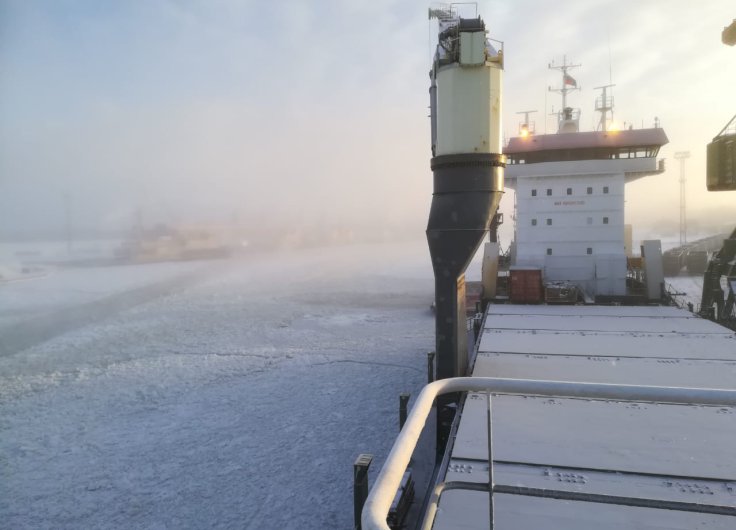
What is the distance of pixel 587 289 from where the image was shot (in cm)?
1630

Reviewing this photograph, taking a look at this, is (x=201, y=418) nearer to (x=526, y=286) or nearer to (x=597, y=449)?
(x=597, y=449)

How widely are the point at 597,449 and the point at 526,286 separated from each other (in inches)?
431

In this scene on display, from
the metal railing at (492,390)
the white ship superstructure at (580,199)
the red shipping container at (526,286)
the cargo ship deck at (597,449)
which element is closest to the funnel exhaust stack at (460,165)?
the cargo ship deck at (597,449)

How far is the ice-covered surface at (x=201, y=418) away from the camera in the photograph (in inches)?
313

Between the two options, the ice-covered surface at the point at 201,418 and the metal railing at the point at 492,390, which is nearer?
the metal railing at the point at 492,390

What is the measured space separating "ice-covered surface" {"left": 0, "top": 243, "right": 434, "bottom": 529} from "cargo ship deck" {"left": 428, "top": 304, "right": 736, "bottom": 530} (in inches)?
150

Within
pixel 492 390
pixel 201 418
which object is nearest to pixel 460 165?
pixel 492 390

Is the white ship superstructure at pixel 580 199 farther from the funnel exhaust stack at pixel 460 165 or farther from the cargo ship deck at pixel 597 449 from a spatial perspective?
the funnel exhaust stack at pixel 460 165

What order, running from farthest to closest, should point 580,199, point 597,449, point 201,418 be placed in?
point 580,199, point 201,418, point 597,449

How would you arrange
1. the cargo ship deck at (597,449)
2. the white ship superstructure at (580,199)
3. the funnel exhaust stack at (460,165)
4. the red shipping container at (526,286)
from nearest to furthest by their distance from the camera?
the cargo ship deck at (597,449), the funnel exhaust stack at (460,165), the red shipping container at (526,286), the white ship superstructure at (580,199)

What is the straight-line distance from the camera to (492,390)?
7.65 feet

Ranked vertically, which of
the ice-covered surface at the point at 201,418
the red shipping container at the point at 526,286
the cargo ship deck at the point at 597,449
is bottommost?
the ice-covered surface at the point at 201,418

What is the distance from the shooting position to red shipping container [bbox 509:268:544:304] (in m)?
15.0

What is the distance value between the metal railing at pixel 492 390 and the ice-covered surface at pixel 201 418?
6.19 meters
